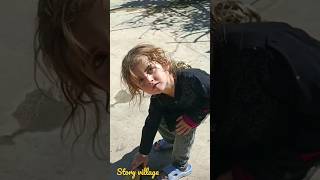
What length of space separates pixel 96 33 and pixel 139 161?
27 centimetres

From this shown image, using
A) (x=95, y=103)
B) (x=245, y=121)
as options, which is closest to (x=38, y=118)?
(x=95, y=103)

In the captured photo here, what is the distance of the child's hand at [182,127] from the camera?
1035mm

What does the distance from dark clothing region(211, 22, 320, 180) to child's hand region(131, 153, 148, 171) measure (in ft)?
0.46

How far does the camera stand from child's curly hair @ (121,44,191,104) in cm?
101

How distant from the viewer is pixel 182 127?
40.9 inches

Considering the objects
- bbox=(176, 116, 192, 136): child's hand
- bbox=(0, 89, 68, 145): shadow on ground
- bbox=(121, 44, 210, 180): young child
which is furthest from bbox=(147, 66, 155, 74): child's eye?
bbox=(0, 89, 68, 145): shadow on ground

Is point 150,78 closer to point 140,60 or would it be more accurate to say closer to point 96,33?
point 140,60

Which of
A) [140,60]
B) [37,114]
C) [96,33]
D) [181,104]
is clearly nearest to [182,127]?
[181,104]

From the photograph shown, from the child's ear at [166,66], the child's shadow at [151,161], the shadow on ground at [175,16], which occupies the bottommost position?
the child's shadow at [151,161]

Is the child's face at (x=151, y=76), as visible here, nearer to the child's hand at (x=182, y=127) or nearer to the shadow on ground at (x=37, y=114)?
the child's hand at (x=182, y=127)

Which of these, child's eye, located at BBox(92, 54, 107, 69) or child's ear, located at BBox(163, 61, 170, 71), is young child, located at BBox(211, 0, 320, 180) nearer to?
child's ear, located at BBox(163, 61, 170, 71)

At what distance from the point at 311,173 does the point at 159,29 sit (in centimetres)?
50

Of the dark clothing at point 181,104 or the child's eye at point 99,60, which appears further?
the child's eye at point 99,60

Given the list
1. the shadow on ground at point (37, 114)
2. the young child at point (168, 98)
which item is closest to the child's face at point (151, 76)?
the young child at point (168, 98)
